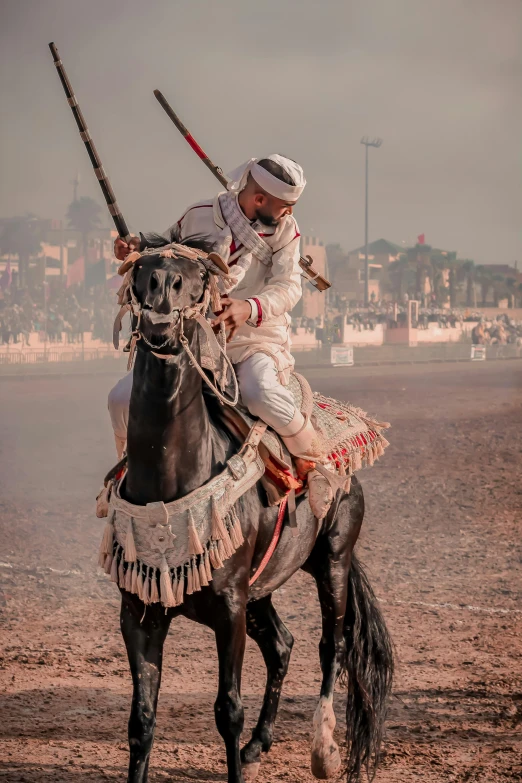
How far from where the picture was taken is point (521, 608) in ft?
32.2

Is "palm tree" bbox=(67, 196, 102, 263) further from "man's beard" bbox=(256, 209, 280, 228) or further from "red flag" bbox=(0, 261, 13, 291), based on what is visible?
"man's beard" bbox=(256, 209, 280, 228)

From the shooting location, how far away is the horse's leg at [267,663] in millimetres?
6000

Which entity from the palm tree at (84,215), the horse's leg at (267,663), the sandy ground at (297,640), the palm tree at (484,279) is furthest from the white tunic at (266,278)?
the palm tree at (484,279)

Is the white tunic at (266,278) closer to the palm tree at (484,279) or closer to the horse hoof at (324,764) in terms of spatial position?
the horse hoof at (324,764)

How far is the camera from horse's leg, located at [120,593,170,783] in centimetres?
477

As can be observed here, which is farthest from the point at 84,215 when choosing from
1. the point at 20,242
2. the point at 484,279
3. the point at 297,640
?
the point at 297,640

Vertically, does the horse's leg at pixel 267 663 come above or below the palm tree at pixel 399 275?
below

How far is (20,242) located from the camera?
174 ft

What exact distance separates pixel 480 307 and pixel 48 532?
9441 centimetres

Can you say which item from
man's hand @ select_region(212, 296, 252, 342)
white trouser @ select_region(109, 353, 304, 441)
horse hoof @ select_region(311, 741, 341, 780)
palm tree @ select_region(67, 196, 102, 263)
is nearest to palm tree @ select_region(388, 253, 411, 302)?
palm tree @ select_region(67, 196, 102, 263)

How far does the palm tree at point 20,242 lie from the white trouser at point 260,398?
4643 centimetres

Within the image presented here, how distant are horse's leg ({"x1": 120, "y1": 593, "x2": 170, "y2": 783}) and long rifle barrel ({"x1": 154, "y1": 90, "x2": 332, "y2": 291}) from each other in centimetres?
242

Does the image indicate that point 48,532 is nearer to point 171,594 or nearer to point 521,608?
point 521,608

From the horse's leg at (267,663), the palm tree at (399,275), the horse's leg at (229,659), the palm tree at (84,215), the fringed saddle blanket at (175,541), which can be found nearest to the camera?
the fringed saddle blanket at (175,541)
